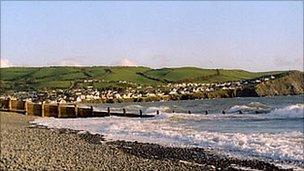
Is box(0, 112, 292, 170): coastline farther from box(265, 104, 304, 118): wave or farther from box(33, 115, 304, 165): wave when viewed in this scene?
box(265, 104, 304, 118): wave

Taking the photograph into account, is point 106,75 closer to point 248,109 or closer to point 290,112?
point 248,109

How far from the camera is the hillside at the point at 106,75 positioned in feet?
451

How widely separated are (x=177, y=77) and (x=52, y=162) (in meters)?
138

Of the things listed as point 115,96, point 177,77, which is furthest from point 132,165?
point 177,77

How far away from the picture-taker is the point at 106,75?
15125cm

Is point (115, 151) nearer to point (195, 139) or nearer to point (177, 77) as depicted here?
point (195, 139)

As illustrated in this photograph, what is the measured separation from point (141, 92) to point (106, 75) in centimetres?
2553

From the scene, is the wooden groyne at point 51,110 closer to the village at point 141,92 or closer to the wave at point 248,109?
the wave at point 248,109

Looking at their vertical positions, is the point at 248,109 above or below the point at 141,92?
below

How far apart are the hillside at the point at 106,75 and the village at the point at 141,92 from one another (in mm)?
5065

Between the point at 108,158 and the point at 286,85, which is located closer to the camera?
the point at 108,158

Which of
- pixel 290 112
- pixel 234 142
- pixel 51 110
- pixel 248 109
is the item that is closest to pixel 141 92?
pixel 248 109

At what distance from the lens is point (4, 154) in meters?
17.6

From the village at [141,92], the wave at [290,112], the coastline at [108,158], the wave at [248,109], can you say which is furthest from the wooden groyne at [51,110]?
the village at [141,92]
